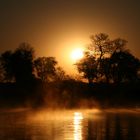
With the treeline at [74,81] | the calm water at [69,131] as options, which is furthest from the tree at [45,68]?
the calm water at [69,131]

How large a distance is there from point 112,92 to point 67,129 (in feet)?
212

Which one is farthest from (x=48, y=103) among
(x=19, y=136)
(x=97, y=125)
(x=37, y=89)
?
(x=19, y=136)

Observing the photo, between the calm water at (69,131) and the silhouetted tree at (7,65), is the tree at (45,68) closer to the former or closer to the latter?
the silhouetted tree at (7,65)

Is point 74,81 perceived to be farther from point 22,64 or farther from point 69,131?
point 69,131

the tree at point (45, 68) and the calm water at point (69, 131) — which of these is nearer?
the calm water at point (69, 131)

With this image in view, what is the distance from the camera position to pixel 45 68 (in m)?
125

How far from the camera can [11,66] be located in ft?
383

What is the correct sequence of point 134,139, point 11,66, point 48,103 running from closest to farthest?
point 134,139 → point 48,103 → point 11,66

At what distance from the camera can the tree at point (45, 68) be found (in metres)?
124

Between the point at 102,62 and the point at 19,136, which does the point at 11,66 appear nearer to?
the point at 102,62

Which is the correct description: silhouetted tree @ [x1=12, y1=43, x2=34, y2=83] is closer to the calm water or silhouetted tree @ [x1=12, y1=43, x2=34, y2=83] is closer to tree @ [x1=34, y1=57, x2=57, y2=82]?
tree @ [x1=34, y1=57, x2=57, y2=82]

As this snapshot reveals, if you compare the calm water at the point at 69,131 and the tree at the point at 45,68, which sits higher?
the tree at the point at 45,68

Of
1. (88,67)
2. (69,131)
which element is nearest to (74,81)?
(88,67)

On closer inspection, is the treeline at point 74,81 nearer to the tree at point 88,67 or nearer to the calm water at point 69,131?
the tree at point 88,67
